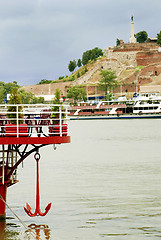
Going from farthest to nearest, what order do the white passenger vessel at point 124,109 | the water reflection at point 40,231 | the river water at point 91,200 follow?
1. the white passenger vessel at point 124,109
2. the river water at point 91,200
3. the water reflection at point 40,231

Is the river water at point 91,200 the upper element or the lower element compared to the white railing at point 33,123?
lower

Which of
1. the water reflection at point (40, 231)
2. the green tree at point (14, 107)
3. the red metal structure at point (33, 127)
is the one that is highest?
the green tree at point (14, 107)

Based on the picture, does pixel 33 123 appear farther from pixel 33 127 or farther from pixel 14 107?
pixel 14 107

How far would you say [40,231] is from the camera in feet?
64.4

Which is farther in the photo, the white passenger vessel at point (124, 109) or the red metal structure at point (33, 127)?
the white passenger vessel at point (124, 109)

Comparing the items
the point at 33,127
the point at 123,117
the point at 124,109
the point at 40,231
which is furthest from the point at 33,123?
the point at 124,109

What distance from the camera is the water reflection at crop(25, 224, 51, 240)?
62.4 feet

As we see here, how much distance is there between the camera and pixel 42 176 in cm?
3406

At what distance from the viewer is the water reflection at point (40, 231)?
19.0 m

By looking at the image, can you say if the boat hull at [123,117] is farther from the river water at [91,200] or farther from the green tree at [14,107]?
the green tree at [14,107]

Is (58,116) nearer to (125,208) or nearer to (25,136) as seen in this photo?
(25,136)

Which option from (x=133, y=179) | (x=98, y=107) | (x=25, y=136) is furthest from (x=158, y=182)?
(x=98, y=107)

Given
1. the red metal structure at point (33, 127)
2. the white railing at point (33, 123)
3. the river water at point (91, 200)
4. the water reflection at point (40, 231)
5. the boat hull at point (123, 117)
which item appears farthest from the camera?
the boat hull at point (123, 117)

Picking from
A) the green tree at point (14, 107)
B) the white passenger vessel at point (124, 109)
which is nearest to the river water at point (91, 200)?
the green tree at point (14, 107)
